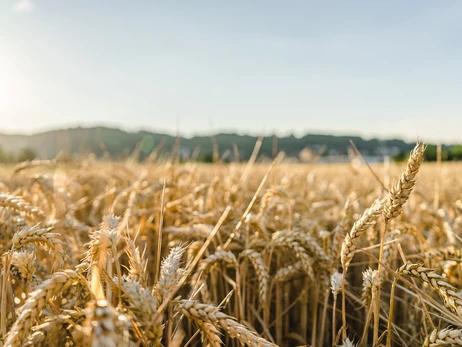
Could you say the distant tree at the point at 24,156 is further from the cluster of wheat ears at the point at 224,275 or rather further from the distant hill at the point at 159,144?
the cluster of wheat ears at the point at 224,275

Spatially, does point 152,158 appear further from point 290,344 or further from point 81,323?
Result: point 81,323

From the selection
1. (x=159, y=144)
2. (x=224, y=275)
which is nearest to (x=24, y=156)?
(x=159, y=144)

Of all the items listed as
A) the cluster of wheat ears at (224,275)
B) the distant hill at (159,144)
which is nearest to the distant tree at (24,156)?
the distant hill at (159,144)

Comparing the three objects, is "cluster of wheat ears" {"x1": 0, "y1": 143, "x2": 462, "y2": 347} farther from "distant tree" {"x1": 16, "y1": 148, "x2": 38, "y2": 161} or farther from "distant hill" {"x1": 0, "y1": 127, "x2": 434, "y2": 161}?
"distant tree" {"x1": 16, "y1": 148, "x2": 38, "y2": 161}

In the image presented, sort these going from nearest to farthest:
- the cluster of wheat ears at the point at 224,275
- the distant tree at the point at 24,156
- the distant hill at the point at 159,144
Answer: the cluster of wheat ears at the point at 224,275 < the distant hill at the point at 159,144 < the distant tree at the point at 24,156

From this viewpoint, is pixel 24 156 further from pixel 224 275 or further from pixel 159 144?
pixel 224 275

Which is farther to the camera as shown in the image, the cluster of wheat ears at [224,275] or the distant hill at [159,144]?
the distant hill at [159,144]

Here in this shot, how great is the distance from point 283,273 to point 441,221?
56.2 inches

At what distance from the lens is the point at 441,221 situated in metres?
2.48

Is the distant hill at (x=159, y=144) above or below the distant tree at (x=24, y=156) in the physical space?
above

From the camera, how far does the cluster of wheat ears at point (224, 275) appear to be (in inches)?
30.6

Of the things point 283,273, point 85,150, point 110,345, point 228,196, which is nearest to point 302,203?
point 228,196

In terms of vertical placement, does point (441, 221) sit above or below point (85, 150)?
below

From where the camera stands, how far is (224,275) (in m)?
1.78
